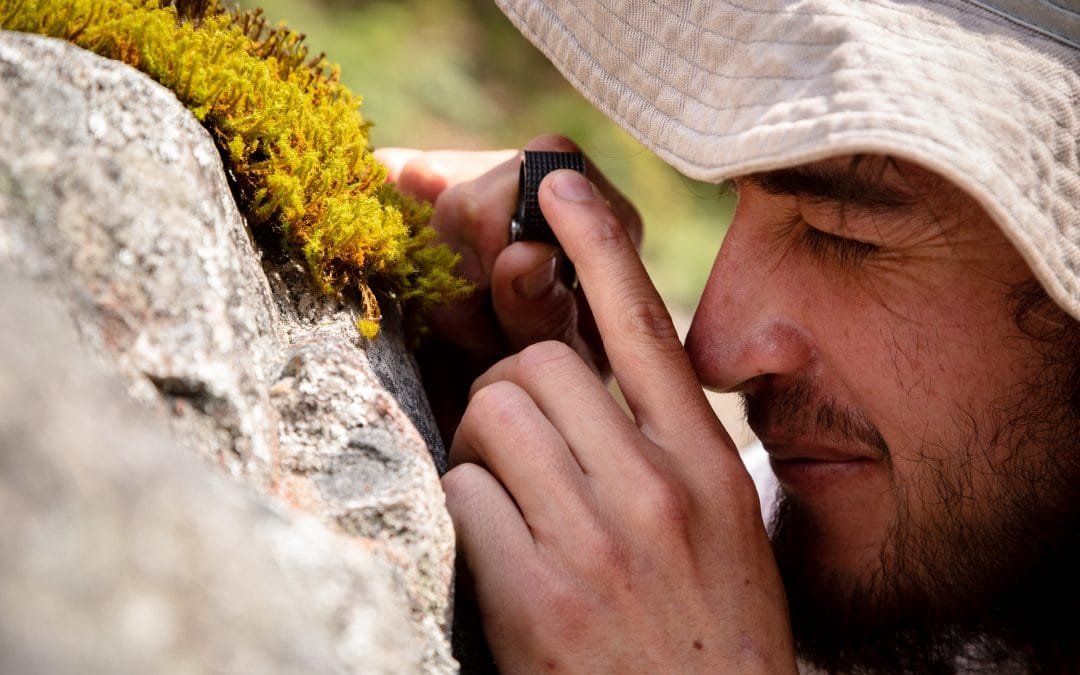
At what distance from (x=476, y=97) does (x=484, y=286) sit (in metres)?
7.25

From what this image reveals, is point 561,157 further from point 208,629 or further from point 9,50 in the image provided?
point 208,629

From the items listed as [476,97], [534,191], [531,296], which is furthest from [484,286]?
[476,97]

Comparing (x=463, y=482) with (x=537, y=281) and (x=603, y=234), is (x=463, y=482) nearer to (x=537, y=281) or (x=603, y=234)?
(x=603, y=234)

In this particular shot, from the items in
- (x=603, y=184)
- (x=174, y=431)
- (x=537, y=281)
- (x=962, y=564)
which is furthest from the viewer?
(x=603, y=184)

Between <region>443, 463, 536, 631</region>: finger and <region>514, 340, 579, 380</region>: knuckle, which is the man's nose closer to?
<region>514, 340, 579, 380</region>: knuckle

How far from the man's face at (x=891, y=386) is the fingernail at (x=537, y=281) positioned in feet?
1.14

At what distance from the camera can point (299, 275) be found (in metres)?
1.28

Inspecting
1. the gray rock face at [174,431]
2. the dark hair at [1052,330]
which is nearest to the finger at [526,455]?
the gray rock face at [174,431]

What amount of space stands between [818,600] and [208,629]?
1.34 m

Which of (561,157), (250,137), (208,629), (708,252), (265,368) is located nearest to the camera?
(208,629)

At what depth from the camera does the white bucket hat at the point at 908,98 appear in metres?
1.03

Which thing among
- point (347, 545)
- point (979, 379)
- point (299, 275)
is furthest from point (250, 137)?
point (979, 379)

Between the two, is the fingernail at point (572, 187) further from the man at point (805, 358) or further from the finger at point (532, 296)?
the finger at point (532, 296)

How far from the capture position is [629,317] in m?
1.44
